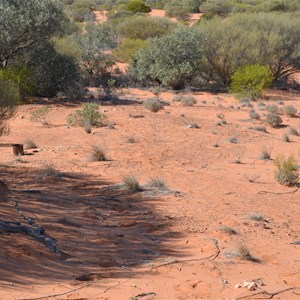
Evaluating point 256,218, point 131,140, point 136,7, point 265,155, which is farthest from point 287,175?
point 136,7

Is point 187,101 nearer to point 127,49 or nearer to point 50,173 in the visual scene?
point 50,173

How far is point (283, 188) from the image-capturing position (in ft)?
40.2

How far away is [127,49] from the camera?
127 feet

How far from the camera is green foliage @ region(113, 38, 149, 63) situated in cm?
3752

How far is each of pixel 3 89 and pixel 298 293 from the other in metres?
6.67

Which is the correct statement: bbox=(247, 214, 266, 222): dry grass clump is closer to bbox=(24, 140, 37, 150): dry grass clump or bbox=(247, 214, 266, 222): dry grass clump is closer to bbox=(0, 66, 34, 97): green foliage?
bbox=(24, 140, 37, 150): dry grass clump

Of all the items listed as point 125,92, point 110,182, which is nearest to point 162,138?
point 110,182

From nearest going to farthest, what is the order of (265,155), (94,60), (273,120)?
(265,155) < (273,120) < (94,60)

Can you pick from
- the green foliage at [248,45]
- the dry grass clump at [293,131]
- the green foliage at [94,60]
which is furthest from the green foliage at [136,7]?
the dry grass clump at [293,131]

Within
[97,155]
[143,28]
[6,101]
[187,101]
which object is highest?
[6,101]

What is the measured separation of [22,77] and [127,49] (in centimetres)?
1655

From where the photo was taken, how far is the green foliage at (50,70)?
24.5 meters

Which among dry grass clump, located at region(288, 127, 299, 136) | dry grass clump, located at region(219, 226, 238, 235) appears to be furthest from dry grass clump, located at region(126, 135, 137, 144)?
dry grass clump, located at region(219, 226, 238, 235)

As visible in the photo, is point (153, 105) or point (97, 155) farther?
point (153, 105)
